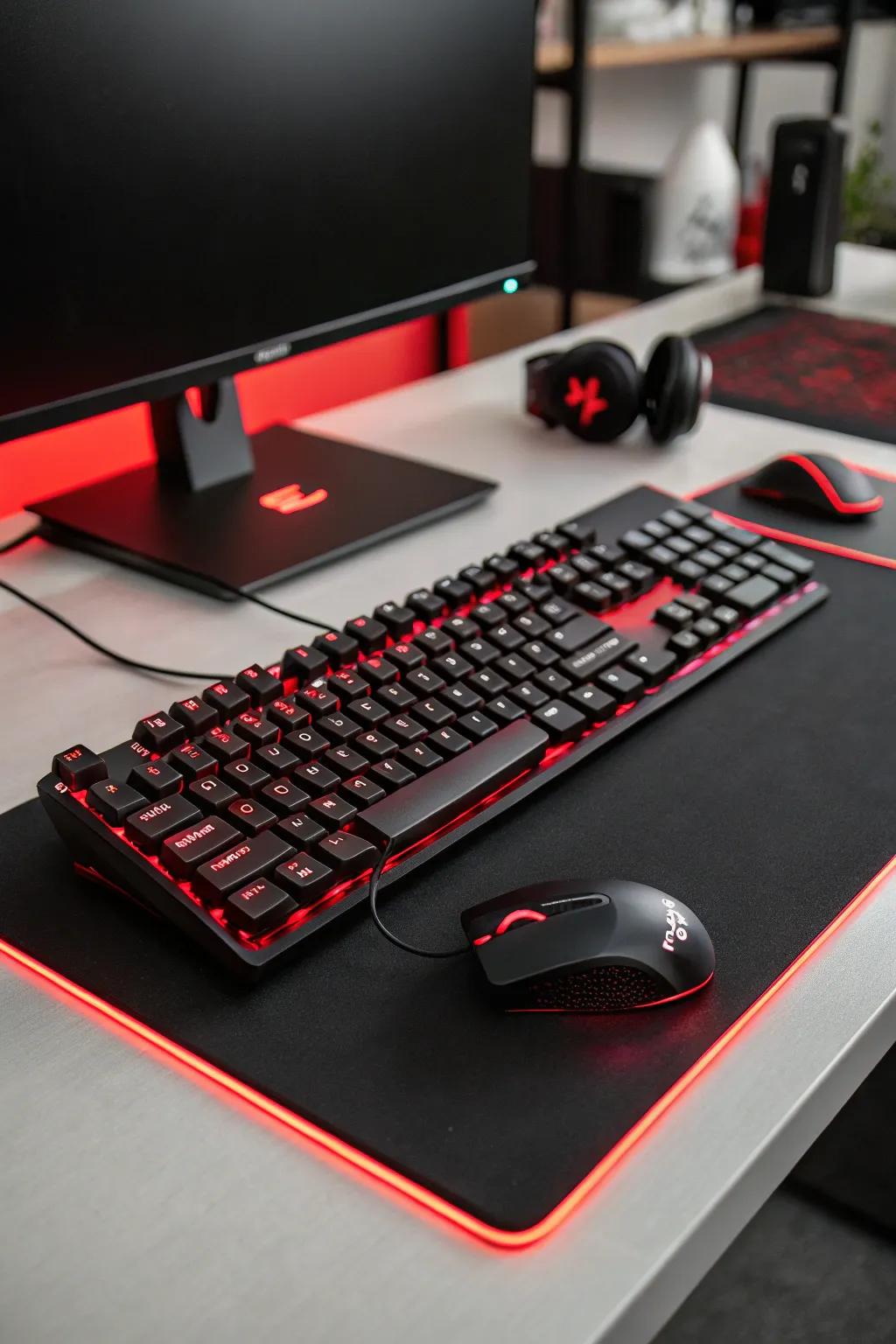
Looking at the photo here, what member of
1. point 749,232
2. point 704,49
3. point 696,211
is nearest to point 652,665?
point 696,211

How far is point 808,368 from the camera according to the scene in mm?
1343

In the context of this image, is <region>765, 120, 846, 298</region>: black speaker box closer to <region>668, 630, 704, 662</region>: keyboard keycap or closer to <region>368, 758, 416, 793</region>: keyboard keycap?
<region>668, 630, 704, 662</region>: keyboard keycap

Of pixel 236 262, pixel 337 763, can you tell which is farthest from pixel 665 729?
pixel 236 262

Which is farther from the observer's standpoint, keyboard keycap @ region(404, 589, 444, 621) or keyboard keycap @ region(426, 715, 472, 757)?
keyboard keycap @ region(404, 589, 444, 621)

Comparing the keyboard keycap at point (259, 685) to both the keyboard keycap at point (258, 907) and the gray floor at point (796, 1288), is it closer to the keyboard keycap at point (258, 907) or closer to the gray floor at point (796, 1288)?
the keyboard keycap at point (258, 907)

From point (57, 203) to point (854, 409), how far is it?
2.56 feet

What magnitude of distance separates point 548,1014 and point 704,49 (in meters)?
1.97

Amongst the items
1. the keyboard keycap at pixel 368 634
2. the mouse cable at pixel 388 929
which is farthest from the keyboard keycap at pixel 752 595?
the mouse cable at pixel 388 929

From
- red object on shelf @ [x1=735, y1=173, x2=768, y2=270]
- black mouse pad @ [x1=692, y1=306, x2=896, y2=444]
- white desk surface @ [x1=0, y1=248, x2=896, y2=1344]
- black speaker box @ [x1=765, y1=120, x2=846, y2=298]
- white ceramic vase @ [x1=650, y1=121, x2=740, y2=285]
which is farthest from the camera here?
red object on shelf @ [x1=735, y1=173, x2=768, y2=270]

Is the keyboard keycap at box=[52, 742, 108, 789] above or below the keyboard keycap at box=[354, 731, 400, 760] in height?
above

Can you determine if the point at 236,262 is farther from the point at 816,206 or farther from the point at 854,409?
the point at 816,206

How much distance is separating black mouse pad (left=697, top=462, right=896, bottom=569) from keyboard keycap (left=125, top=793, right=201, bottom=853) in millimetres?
546

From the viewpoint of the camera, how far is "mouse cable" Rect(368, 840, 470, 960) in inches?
21.7

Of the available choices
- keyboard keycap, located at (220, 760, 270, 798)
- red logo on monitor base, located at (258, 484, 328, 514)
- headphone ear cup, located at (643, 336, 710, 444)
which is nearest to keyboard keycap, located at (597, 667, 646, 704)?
keyboard keycap, located at (220, 760, 270, 798)
